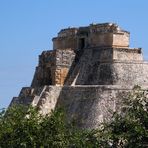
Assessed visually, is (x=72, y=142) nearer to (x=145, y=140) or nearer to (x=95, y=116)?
(x=145, y=140)

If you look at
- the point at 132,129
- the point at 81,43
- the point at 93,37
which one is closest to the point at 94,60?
the point at 93,37

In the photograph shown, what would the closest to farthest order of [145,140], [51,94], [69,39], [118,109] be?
[145,140] → [118,109] → [51,94] → [69,39]

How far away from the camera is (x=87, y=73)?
5788 centimetres

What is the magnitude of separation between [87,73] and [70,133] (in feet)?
54.6

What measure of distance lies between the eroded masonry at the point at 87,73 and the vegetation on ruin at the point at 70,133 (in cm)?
998

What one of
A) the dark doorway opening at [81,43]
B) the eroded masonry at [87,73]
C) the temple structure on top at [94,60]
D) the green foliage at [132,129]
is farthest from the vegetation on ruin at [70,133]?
the dark doorway opening at [81,43]

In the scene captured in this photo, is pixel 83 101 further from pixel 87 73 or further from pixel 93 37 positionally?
pixel 93 37

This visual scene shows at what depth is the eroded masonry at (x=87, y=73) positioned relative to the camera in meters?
52.6

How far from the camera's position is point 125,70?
55.4 m

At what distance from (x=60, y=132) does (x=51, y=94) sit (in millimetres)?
14055

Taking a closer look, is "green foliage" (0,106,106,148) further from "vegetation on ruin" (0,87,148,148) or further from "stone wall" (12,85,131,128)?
"stone wall" (12,85,131,128)

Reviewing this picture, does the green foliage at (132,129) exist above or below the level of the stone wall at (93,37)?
below

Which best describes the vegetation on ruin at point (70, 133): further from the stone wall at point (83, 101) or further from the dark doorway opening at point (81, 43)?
the dark doorway opening at point (81, 43)

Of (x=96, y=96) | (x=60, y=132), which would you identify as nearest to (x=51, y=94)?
(x=96, y=96)
